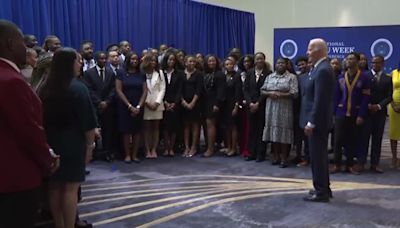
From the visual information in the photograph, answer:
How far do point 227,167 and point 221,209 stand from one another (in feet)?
6.33

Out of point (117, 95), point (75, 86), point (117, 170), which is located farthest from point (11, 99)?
point (117, 95)

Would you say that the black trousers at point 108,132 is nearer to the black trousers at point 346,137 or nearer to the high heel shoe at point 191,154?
the high heel shoe at point 191,154

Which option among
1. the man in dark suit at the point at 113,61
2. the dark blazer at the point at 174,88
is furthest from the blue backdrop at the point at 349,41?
→ the man in dark suit at the point at 113,61

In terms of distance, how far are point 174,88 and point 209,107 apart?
58 cm

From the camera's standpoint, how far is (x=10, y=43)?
2178mm

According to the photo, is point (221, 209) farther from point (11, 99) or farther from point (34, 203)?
point (11, 99)

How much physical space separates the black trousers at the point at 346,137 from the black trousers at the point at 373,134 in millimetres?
101

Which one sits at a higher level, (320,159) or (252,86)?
(252,86)

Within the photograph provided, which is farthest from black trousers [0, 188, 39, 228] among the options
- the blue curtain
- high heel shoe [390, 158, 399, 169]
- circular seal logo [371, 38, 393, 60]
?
circular seal logo [371, 38, 393, 60]

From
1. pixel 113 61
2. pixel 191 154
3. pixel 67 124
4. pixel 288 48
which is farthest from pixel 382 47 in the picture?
pixel 67 124

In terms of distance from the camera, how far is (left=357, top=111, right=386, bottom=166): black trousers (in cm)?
599

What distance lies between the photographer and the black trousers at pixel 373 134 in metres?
5.99

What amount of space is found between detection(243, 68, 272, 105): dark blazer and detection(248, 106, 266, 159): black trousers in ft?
0.55

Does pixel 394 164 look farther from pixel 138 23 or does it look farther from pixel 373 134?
pixel 138 23
